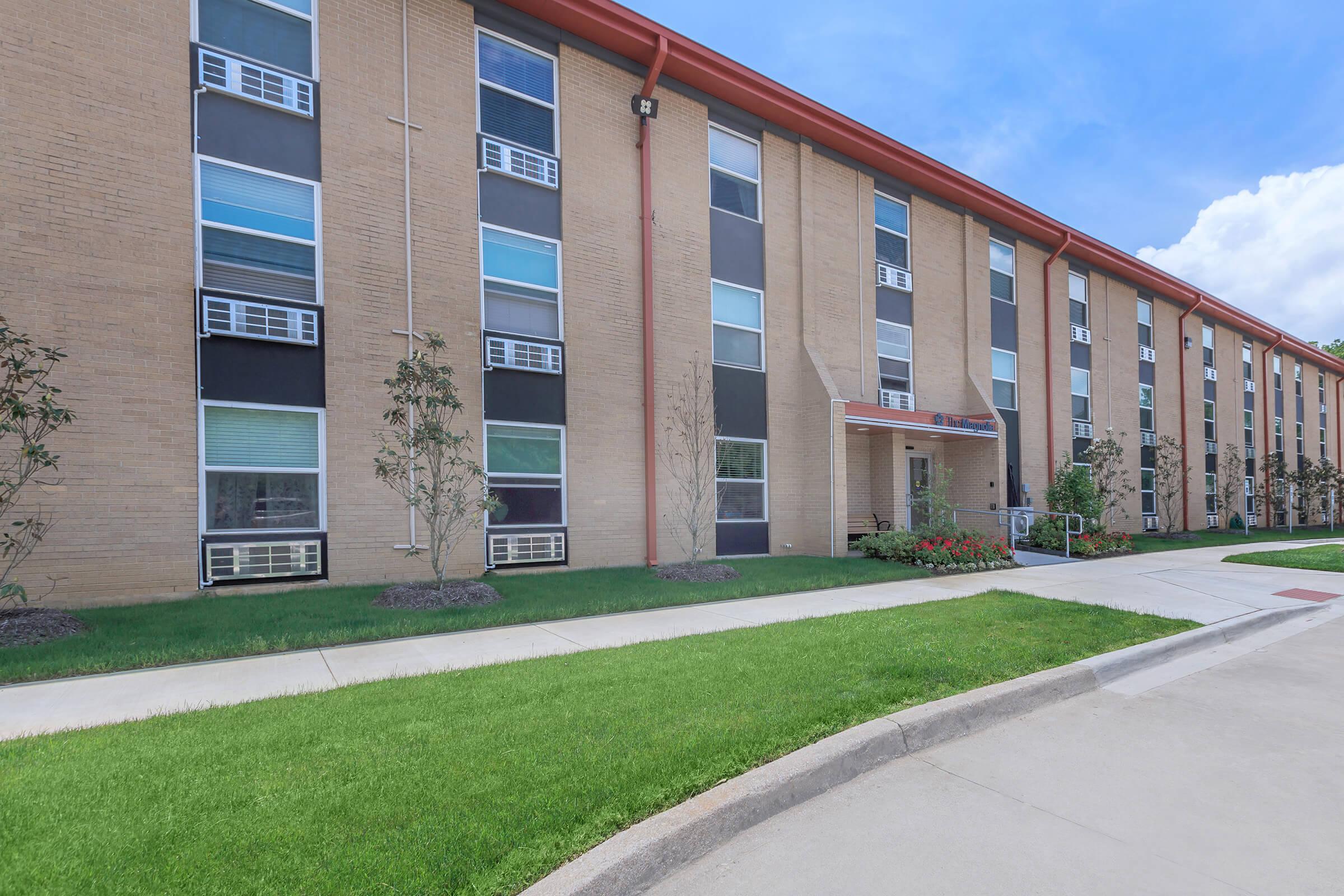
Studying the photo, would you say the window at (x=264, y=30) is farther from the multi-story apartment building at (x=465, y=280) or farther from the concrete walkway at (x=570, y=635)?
the concrete walkway at (x=570, y=635)

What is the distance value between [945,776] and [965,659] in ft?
6.37

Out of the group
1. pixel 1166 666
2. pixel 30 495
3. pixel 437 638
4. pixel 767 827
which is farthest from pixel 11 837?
pixel 1166 666

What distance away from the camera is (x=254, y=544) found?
352 inches

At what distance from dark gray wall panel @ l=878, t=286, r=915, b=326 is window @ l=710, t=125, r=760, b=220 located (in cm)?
383

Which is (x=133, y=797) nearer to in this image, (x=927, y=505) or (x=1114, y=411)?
(x=927, y=505)

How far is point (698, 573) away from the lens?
10.9 metres

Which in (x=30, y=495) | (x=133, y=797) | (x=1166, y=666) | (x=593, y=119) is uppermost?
(x=593, y=119)

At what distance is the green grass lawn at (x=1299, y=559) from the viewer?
41.9 ft

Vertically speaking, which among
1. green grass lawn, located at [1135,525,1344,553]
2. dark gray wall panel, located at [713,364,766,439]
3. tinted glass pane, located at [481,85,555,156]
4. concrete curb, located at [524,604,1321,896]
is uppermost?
tinted glass pane, located at [481,85,555,156]

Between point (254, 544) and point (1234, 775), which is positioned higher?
point (254, 544)

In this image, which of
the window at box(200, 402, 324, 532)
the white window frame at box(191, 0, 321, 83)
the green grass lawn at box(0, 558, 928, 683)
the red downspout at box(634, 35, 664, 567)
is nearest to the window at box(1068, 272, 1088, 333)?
the green grass lawn at box(0, 558, 928, 683)

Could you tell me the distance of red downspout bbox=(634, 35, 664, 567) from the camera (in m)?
12.1

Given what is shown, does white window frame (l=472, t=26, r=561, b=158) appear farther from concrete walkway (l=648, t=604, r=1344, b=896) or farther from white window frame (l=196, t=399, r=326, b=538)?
concrete walkway (l=648, t=604, r=1344, b=896)

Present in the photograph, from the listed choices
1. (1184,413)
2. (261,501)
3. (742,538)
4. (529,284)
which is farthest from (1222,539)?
(261,501)
